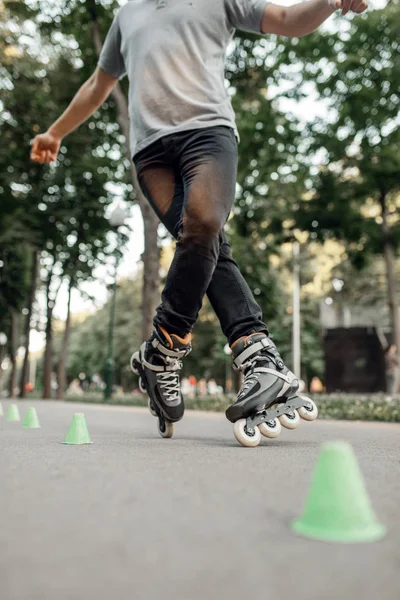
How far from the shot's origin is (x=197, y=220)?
3.35 m

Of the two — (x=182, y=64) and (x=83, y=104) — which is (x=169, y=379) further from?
(x=83, y=104)

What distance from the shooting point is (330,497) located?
1.41m

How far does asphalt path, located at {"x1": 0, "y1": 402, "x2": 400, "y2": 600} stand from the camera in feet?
3.50

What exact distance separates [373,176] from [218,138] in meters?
14.5

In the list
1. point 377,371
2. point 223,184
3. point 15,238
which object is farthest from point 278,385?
point 377,371

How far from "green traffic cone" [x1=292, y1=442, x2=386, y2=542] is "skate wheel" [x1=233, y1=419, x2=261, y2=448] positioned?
67.4 inches

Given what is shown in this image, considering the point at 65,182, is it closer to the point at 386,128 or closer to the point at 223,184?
the point at 386,128

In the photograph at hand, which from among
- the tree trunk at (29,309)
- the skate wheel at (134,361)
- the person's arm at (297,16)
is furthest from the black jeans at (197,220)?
the tree trunk at (29,309)

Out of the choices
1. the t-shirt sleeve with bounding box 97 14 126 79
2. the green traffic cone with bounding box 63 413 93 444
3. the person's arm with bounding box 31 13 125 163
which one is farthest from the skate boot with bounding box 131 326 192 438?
the t-shirt sleeve with bounding box 97 14 126 79

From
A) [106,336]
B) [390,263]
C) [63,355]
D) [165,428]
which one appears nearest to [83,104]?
[165,428]

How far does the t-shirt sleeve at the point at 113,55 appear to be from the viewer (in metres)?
4.38

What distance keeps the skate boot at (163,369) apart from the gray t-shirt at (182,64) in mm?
1146

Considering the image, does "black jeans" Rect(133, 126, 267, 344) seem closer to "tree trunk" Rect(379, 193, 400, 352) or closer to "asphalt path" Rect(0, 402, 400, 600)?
"asphalt path" Rect(0, 402, 400, 600)

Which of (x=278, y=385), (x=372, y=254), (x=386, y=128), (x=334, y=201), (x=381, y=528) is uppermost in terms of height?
(x=386, y=128)
